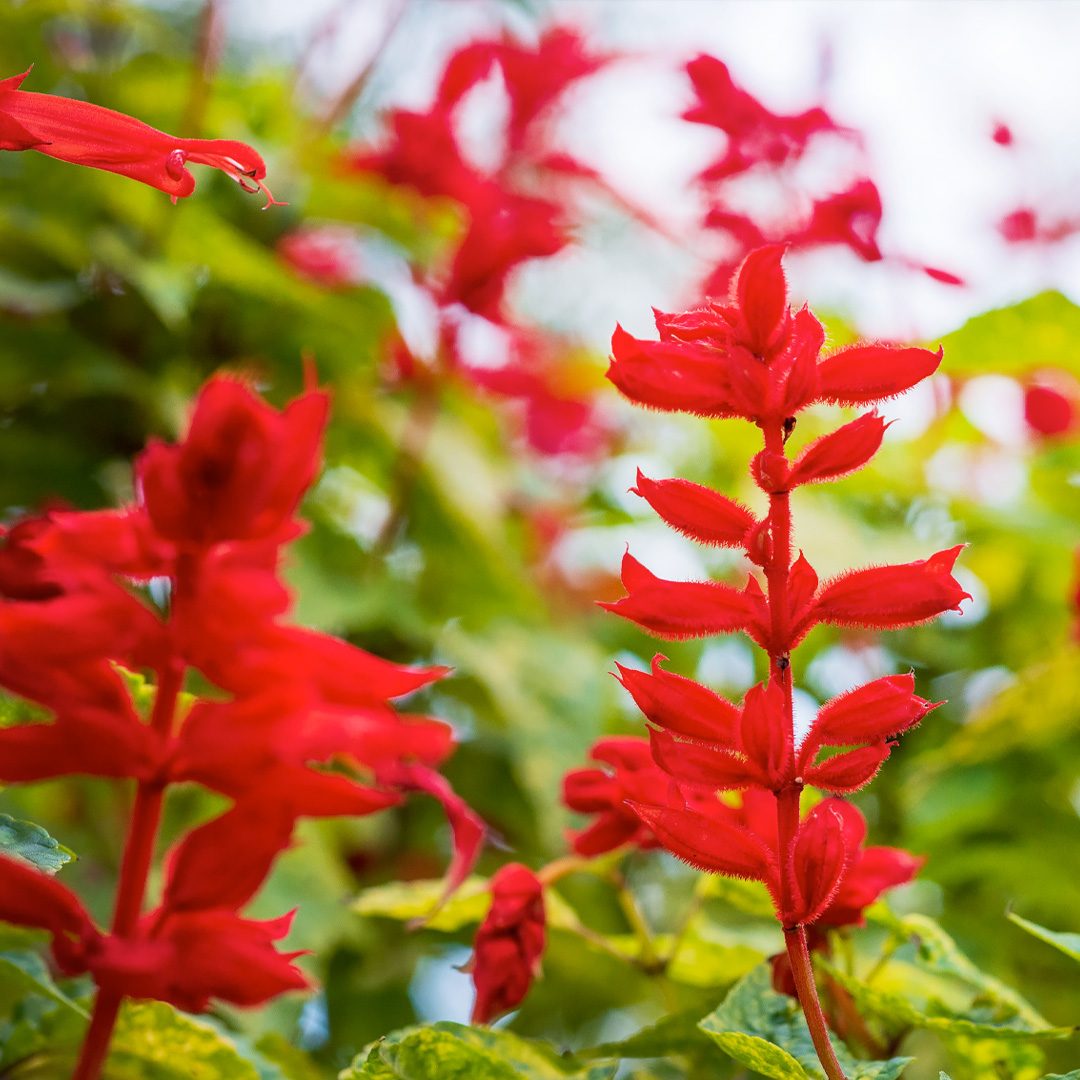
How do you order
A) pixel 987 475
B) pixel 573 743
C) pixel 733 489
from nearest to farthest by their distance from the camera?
pixel 573 743 → pixel 733 489 → pixel 987 475

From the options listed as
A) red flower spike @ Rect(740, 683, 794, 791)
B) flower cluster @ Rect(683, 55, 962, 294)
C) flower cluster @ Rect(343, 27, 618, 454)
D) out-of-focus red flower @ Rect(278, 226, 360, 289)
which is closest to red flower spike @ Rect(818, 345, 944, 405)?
red flower spike @ Rect(740, 683, 794, 791)

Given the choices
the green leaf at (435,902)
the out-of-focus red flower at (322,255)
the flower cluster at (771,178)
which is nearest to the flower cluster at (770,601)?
the green leaf at (435,902)

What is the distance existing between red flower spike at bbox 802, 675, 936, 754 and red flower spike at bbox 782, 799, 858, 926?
28 millimetres

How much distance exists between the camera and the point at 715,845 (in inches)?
13.6

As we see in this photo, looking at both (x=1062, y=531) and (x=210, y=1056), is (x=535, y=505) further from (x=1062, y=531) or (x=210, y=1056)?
(x=210, y=1056)

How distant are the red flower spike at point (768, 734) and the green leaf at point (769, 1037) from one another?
0.09 metres

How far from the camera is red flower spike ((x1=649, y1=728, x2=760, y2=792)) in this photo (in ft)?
1.14

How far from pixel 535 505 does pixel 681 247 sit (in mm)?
463

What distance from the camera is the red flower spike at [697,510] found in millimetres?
375

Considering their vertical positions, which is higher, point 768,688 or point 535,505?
point 768,688

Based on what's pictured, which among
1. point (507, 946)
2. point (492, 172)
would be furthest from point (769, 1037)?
point (492, 172)

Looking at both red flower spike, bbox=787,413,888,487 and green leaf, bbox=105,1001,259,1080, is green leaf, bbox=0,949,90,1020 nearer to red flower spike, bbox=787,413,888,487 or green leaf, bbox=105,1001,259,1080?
green leaf, bbox=105,1001,259,1080

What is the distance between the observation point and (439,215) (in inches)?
48.2

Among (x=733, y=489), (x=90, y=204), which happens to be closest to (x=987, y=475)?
(x=733, y=489)
